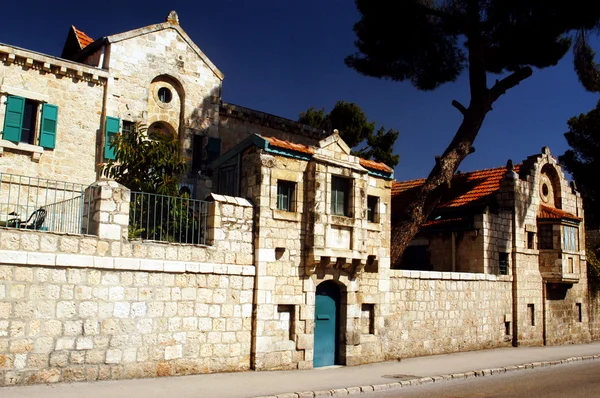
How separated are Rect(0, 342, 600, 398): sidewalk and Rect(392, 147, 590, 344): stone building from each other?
364 centimetres

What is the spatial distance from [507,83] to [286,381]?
48.8ft

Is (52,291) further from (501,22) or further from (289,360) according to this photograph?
(501,22)

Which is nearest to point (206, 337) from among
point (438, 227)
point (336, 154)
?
point (336, 154)

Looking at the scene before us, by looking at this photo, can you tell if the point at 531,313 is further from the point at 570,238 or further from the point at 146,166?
the point at 146,166

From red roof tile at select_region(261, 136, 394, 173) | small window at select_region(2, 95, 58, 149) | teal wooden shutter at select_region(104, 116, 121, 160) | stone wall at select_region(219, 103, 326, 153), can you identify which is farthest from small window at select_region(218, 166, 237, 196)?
stone wall at select_region(219, 103, 326, 153)

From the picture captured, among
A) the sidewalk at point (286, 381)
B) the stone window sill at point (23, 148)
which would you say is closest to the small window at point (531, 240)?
the sidewalk at point (286, 381)

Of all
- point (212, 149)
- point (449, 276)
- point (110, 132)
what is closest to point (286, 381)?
point (449, 276)

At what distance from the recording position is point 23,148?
16.1 m

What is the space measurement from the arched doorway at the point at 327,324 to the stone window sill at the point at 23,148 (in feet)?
28.1

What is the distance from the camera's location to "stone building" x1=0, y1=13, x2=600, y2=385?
35.6 ft

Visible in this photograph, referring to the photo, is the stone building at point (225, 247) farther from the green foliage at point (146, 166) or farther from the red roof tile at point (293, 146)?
the green foliage at point (146, 166)

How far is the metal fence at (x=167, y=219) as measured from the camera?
483 inches

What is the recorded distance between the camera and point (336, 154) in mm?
14953

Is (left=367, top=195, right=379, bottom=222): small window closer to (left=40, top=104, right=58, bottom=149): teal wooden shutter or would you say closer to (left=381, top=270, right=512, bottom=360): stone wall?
(left=381, top=270, right=512, bottom=360): stone wall
